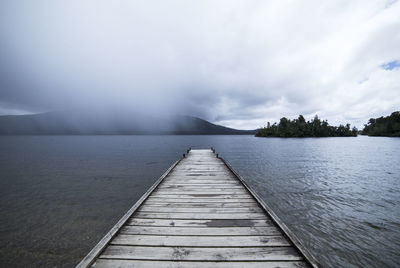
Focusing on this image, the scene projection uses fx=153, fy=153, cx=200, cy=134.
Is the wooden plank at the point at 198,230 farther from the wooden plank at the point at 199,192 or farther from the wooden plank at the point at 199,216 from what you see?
the wooden plank at the point at 199,192

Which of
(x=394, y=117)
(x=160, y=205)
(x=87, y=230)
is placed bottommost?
(x=87, y=230)

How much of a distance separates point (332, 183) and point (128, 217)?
54.4 feet

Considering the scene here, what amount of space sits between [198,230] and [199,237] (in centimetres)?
28

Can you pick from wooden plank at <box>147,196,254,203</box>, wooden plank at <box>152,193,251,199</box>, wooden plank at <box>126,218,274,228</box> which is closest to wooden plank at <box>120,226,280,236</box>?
wooden plank at <box>126,218,274,228</box>

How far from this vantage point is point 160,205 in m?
5.50

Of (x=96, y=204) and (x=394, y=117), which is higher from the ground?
(x=394, y=117)

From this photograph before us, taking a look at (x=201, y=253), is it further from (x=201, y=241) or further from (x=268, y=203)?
(x=268, y=203)

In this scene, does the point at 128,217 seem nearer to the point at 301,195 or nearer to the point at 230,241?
the point at 230,241

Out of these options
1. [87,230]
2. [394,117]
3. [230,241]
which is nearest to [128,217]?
[230,241]

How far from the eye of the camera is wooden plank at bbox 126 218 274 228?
427 centimetres

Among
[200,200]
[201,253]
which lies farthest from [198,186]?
[201,253]

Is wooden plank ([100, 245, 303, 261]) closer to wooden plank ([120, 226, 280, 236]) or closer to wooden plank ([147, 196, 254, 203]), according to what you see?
wooden plank ([120, 226, 280, 236])

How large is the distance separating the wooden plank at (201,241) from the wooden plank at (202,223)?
504 millimetres

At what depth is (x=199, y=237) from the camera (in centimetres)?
376
